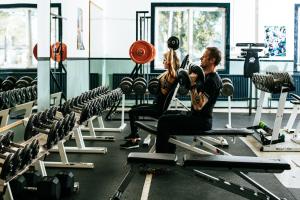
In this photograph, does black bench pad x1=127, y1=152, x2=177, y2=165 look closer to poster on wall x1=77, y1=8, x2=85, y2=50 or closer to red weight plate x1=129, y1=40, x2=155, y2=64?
red weight plate x1=129, y1=40, x2=155, y2=64

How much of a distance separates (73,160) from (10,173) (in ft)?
4.87

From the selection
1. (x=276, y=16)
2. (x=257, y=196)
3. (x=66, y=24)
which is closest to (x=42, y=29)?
(x=66, y=24)

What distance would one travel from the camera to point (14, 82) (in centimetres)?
343

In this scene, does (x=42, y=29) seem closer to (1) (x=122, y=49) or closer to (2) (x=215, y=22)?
(1) (x=122, y=49)

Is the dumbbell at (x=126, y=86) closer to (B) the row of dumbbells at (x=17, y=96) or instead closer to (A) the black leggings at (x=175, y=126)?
(B) the row of dumbbells at (x=17, y=96)

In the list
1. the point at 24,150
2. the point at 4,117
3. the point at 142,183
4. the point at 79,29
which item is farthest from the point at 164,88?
the point at 79,29

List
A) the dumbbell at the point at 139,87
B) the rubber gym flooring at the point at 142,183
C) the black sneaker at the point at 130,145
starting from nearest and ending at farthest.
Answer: the rubber gym flooring at the point at 142,183, the black sneaker at the point at 130,145, the dumbbell at the point at 139,87

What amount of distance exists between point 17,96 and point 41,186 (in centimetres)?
110

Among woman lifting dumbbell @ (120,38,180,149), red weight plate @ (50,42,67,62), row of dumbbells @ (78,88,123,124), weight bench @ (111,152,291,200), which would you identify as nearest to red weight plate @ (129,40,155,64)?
row of dumbbells @ (78,88,123,124)

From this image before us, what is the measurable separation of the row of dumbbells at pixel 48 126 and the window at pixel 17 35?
50 cm

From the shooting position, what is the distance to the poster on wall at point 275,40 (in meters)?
7.39

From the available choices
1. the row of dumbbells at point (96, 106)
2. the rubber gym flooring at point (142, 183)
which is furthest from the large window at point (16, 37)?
the rubber gym flooring at point (142, 183)

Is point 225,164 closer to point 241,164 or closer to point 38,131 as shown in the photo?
point 241,164

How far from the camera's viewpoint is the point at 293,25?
7.38 metres
